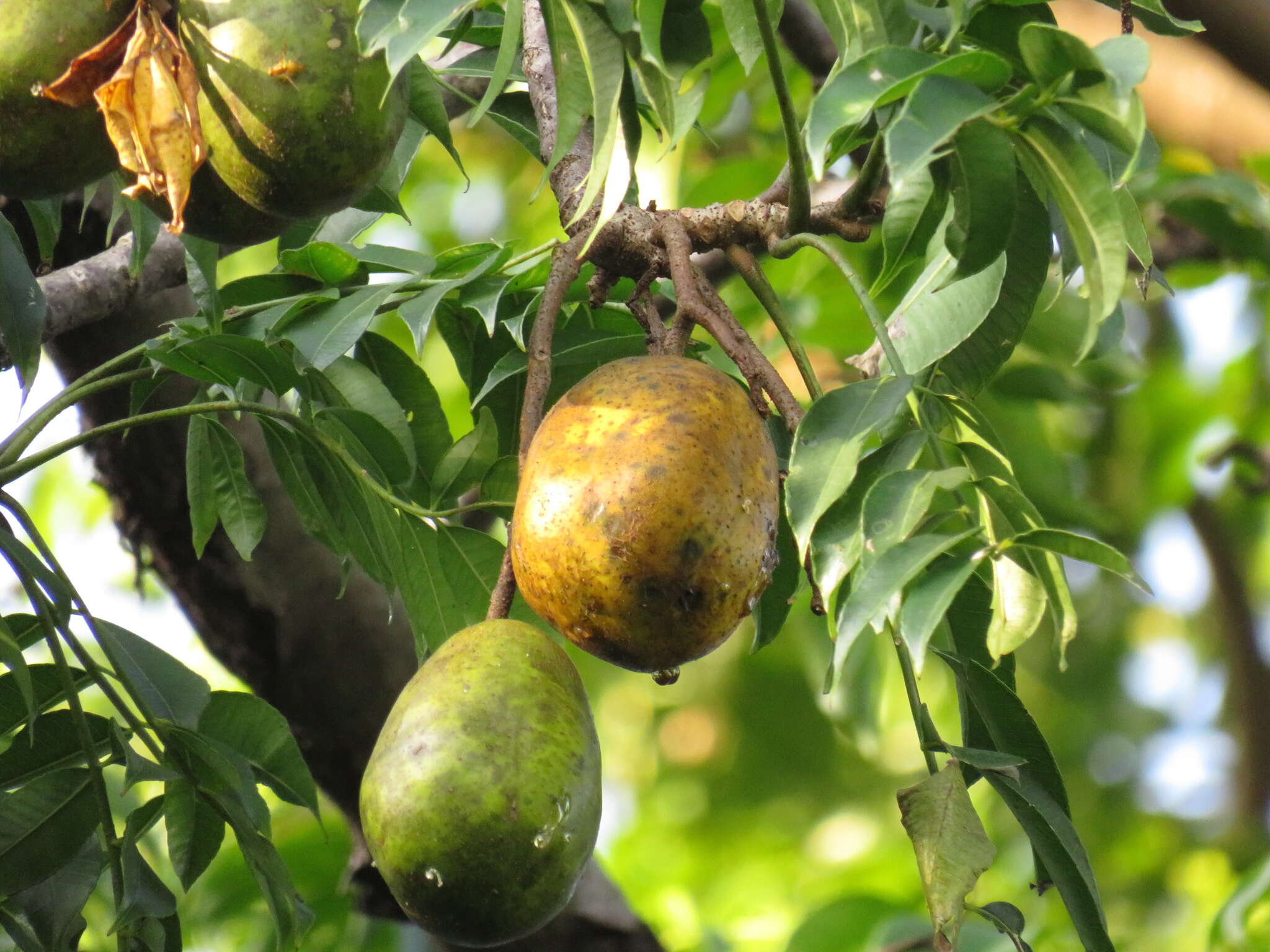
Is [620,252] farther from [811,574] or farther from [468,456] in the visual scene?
[811,574]

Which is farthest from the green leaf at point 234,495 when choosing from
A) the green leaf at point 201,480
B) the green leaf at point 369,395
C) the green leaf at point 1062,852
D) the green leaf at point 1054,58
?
the green leaf at point 1054,58

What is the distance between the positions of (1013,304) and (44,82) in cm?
80

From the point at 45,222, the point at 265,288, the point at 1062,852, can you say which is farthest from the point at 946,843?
the point at 45,222

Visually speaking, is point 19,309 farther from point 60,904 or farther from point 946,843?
point 946,843

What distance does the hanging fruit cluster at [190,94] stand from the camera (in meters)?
0.88

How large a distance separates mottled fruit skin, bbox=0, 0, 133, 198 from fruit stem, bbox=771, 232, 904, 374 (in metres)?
0.54

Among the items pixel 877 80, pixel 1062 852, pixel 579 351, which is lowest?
pixel 1062 852

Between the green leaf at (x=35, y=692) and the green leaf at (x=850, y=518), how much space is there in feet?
2.20

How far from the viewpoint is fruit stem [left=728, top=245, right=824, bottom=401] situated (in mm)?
1081

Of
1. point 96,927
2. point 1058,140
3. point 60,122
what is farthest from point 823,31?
point 96,927

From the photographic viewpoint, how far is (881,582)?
87 cm

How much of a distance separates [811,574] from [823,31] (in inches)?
60.6

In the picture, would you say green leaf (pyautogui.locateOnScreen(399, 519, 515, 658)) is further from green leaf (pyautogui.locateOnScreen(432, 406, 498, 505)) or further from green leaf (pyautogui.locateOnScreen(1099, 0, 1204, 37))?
green leaf (pyautogui.locateOnScreen(1099, 0, 1204, 37))

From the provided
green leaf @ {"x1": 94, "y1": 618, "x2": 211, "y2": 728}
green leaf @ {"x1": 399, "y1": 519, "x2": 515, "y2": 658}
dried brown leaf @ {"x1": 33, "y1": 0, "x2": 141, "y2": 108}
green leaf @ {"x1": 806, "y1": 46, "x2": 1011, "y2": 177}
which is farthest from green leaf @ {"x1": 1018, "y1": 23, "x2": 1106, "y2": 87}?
green leaf @ {"x1": 94, "y1": 618, "x2": 211, "y2": 728}
